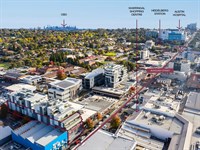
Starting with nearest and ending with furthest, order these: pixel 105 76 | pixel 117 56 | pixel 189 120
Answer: pixel 189 120
pixel 105 76
pixel 117 56

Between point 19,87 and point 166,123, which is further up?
point 19,87

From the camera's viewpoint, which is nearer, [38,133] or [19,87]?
[38,133]

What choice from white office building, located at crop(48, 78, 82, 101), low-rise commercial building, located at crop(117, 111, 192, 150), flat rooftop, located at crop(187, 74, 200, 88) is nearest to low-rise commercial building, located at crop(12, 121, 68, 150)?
low-rise commercial building, located at crop(117, 111, 192, 150)

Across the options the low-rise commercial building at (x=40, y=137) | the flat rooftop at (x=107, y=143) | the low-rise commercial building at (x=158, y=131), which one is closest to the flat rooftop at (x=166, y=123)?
the low-rise commercial building at (x=158, y=131)

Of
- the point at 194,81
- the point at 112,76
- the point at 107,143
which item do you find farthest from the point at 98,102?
the point at 194,81

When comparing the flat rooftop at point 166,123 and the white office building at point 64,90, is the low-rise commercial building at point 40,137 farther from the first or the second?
the flat rooftop at point 166,123

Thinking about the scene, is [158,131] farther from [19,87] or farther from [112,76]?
[19,87]

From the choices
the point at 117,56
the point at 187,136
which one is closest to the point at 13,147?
the point at 187,136

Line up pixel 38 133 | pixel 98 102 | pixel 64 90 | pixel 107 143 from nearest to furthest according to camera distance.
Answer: pixel 107 143 < pixel 38 133 < pixel 64 90 < pixel 98 102

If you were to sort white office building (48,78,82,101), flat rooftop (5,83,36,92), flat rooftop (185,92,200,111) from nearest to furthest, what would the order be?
flat rooftop (185,92,200,111) → white office building (48,78,82,101) → flat rooftop (5,83,36,92)

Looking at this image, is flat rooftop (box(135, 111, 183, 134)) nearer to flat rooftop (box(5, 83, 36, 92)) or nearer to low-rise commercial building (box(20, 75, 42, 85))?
flat rooftop (box(5, 83, 36, 92))

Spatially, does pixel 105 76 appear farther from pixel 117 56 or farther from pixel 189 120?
pixel 117 56
